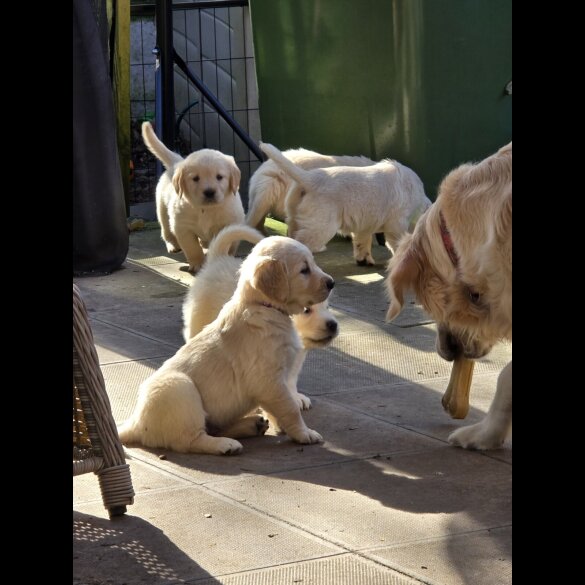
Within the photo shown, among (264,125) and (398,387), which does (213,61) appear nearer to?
(264,125)

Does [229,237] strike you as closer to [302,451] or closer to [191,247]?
[302,451]

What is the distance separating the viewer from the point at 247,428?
4660 millimetres

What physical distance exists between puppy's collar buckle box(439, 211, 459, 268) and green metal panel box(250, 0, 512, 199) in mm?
5659

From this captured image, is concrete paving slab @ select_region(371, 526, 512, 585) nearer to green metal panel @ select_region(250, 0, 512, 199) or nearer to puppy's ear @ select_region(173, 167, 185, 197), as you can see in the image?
puppy's ear @ select_region(173, 167, 185, 197)

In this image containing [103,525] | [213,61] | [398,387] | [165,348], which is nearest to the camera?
[103,525]

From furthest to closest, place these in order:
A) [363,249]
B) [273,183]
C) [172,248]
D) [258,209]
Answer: [172,248] < [258,209] < [273,183] < [363,249]

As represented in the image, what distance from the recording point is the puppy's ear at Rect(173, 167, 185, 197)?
8.08 metres

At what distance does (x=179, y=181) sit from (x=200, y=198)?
26cm

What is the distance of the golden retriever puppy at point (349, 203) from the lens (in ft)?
26.6

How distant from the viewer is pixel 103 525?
351 centimetres

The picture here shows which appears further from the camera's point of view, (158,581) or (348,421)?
(348,421)

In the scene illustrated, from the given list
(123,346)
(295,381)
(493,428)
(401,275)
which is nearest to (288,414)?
(295,381)
